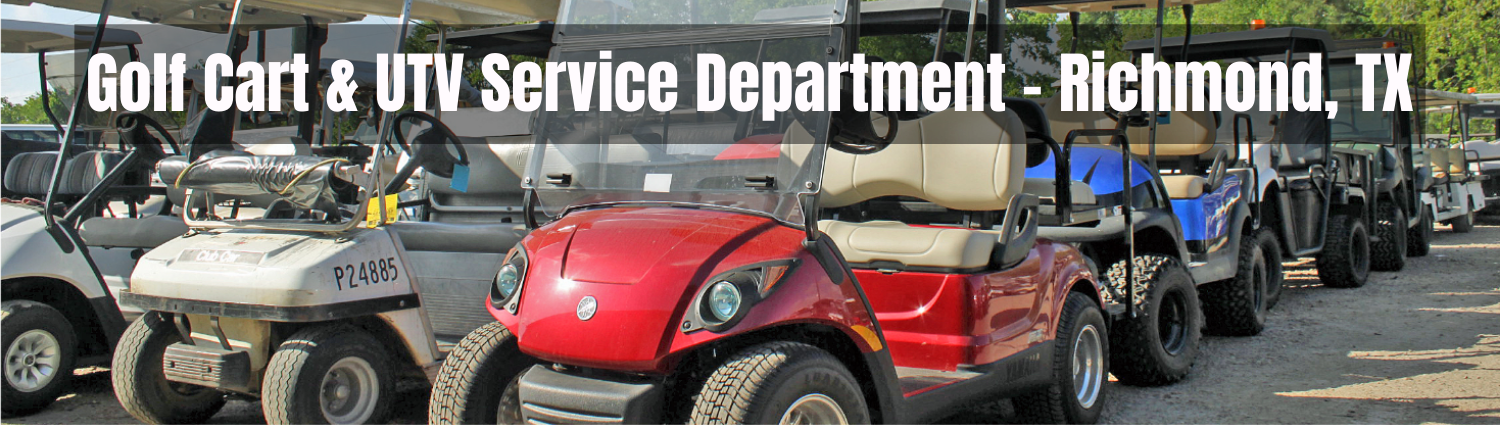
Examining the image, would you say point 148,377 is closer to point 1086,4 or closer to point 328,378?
point 328,378

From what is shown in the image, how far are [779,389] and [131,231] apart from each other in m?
3.78

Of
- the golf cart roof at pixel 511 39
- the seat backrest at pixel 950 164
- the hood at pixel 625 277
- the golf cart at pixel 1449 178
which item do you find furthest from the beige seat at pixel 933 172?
the golf cart at pixel 1449 178

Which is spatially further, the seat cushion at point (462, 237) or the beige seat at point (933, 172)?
the seat cushion at point (462, 237)

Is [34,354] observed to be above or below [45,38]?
below

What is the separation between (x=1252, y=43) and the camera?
8.76m

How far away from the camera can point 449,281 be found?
16.0ft

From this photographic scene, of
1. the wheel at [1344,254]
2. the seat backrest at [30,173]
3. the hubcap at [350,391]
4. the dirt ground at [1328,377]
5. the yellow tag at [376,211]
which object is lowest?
the dirt ground at [1328,377]

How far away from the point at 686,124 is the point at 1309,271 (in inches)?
370

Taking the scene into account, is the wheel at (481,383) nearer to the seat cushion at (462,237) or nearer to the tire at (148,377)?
the seat cushion at (462,237)

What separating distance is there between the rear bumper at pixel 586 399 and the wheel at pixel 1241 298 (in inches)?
204

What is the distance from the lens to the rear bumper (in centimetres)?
298

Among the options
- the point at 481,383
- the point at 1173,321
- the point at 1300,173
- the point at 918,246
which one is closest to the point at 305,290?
the point at 481,383

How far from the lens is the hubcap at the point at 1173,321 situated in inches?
238

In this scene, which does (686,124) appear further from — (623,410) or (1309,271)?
(1309,271)
